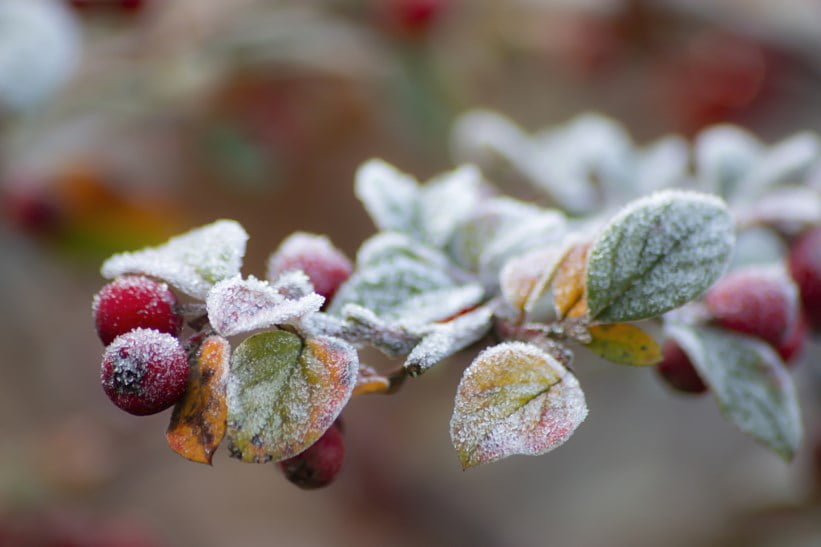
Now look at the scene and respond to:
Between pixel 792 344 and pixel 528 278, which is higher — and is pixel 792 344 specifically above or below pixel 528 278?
below

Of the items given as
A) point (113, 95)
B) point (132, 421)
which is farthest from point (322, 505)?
point (113, 95)

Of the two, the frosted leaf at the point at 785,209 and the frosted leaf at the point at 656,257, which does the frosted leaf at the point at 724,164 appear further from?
the frosted leaf at the point at 656,257

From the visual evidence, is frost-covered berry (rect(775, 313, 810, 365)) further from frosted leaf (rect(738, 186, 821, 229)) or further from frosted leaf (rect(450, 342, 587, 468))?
frosted leaf (rect(450, 342, 587, 468))

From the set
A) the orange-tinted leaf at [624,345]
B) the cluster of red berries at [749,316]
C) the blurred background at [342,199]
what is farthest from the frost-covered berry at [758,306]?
the blurred background at [342,199]

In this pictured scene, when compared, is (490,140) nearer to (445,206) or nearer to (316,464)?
(445,206)

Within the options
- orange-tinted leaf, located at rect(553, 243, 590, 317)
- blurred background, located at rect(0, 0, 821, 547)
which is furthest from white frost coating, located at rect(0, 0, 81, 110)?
orange-tinted leaf, located at rect(553, 243, 590, 317)

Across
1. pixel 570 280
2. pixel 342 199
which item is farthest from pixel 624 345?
pixel 342 199
